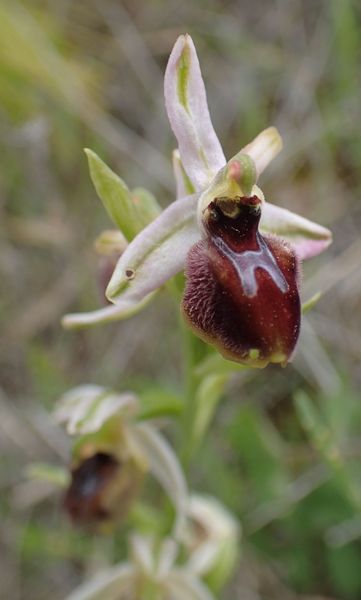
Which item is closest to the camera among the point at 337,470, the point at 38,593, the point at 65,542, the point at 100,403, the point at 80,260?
the point at 100,403

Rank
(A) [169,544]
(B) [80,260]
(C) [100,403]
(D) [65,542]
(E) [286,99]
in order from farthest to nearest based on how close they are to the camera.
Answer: (E) [286,99]
(B) [80,260]
(D) [65,542]
(A) [169,544]
(C) [100,403]

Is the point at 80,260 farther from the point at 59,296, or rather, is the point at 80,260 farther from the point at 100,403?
the point at 100,403

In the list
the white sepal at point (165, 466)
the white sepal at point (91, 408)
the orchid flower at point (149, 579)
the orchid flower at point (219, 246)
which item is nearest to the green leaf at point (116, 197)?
the orchid flower at point (219, 246)

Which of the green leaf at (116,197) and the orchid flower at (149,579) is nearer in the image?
the green leaf at (116,197)

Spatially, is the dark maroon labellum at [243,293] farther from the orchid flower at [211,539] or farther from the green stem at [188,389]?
the orchid flower at [211,539]

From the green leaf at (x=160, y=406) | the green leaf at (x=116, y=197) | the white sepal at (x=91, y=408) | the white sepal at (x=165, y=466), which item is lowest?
the white sepal at (x=165, y=466)

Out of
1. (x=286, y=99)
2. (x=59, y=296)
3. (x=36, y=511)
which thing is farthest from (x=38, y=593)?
(x=286, y=99)

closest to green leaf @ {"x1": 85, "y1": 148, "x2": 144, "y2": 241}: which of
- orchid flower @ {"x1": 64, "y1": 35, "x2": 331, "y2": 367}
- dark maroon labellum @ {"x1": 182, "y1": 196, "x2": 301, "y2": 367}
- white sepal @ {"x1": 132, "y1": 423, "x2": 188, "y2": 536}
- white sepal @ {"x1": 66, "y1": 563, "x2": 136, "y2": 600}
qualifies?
orchid flower @ {"x1": 64, "y1": 35, "x2": 331, "y2": 367}
